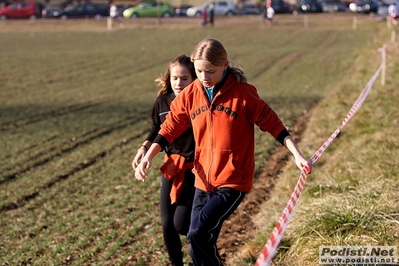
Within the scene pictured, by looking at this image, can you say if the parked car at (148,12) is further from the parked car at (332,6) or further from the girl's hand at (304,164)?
the girl's hand at (304,164)

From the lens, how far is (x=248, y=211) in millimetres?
7602

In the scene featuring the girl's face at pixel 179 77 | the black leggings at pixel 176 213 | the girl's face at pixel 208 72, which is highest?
Result: the girl's face at pixel 208 72

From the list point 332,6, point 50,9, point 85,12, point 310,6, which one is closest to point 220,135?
point 85,12

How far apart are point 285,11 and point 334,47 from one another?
26.7 metres

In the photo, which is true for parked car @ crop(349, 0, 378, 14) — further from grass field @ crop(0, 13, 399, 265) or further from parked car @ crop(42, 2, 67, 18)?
parked car @ crop(42, 2, 67, 18)

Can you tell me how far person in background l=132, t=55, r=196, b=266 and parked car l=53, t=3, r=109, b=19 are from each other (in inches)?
2032

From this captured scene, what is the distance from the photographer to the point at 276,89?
18031mm

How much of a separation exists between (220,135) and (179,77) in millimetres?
916

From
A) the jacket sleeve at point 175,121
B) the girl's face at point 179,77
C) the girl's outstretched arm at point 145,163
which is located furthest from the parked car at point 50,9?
the girl's outstretched arm at point 145,163

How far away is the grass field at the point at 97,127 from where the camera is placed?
676 cm

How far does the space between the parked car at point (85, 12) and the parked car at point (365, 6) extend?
20.7 meters

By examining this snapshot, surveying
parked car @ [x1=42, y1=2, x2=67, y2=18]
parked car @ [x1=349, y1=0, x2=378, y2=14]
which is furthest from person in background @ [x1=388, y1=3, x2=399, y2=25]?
parked car @ [x1=42, y1=2, x2=67, y2=18]

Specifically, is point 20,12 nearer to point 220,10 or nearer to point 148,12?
point 148,12

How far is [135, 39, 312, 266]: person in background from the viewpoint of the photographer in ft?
14.9
